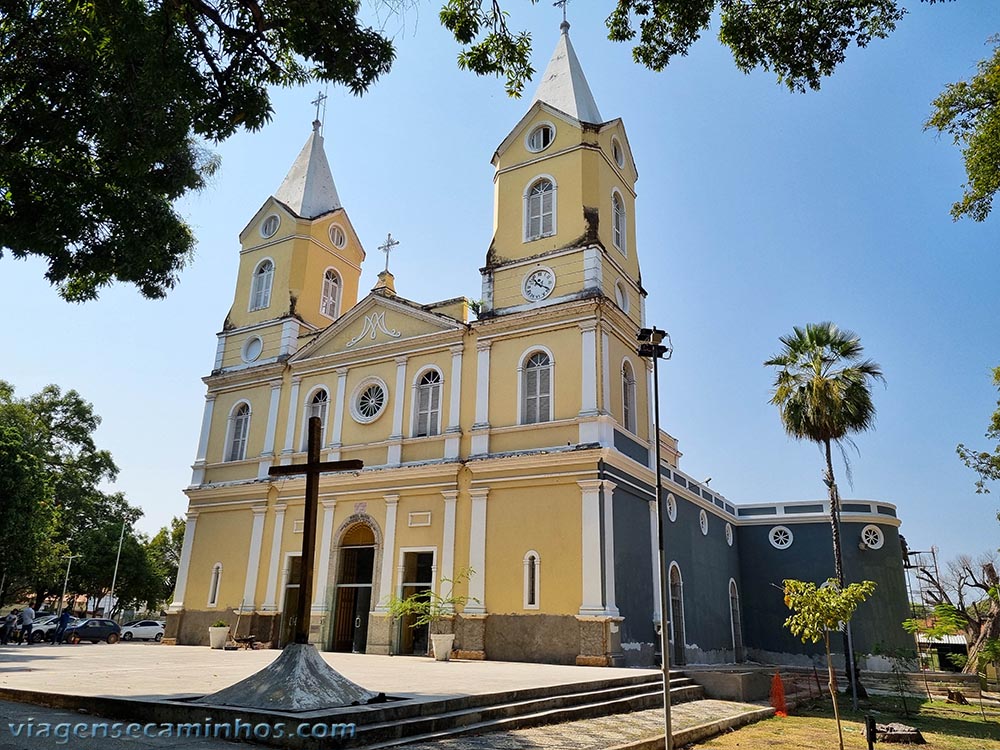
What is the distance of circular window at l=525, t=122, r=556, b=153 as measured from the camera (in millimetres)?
20516

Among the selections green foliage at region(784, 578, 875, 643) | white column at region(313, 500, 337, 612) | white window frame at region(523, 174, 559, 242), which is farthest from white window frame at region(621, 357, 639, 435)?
green foliage at region(784, 578, 875, 643)

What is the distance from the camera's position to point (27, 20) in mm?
8117

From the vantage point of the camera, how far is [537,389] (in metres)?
18.2

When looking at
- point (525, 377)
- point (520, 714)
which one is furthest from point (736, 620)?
point (520, 714)

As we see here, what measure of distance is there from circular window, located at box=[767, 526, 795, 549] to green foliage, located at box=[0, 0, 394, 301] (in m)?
23.3

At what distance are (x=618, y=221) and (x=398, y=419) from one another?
8515 millimetres

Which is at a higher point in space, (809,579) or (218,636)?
(809,579)

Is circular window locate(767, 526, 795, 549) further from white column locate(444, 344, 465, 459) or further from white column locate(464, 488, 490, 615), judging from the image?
white column locate(444, 344, 465, 459)

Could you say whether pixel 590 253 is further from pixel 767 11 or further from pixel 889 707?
pixel 889 707

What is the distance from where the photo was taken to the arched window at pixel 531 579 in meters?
16.5

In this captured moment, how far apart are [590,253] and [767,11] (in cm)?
985

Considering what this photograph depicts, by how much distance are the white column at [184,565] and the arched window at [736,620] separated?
17.7 m

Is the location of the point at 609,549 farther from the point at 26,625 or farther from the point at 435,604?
the point at 26,625

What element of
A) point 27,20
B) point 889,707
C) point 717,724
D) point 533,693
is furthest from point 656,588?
point 27,20
